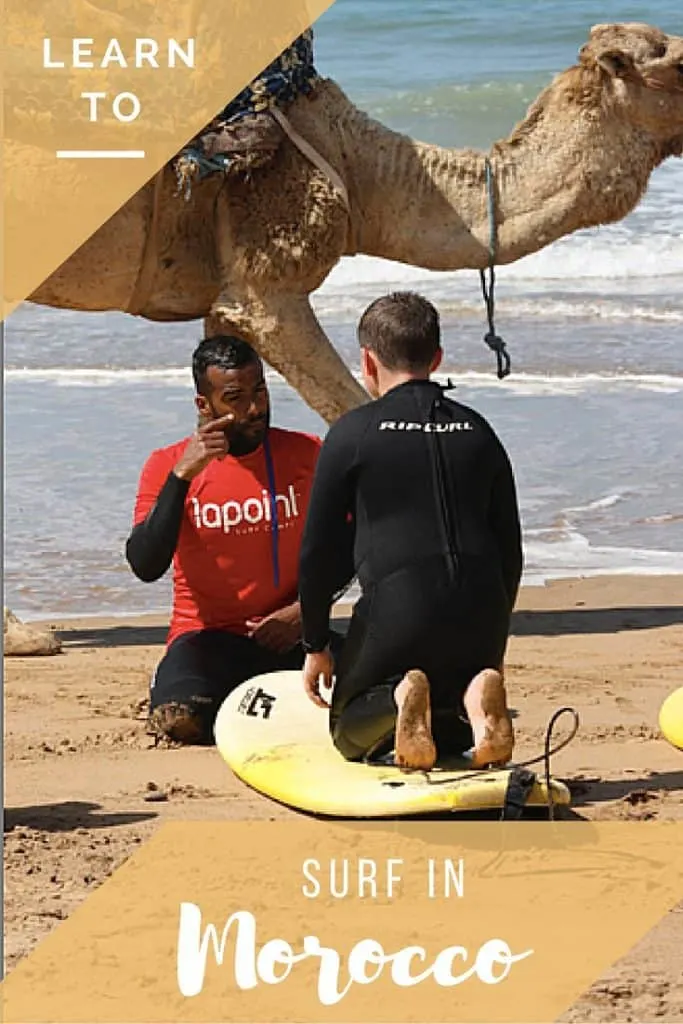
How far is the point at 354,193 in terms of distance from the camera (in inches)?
402

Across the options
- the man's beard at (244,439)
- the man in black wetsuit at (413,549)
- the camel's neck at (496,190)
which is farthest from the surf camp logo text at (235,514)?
the camel's neck at (496,190)

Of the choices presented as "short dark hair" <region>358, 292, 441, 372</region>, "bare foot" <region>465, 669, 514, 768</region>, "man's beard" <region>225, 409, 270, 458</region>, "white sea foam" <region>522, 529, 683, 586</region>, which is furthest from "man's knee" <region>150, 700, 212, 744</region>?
"white sea foam" <region>522, 529, 683, 586</region>

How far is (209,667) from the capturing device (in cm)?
683

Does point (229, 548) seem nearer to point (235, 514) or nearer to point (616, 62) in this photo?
point (235, 514)

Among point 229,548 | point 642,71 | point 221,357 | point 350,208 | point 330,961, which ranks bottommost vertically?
point 330,961

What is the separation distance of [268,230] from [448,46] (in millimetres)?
19782

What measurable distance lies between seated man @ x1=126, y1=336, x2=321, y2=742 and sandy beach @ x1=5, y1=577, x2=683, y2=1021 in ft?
0.75

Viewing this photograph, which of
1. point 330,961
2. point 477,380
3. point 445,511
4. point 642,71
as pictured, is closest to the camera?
point 330,961

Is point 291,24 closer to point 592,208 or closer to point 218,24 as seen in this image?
point 218,24

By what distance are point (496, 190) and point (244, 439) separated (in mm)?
3879

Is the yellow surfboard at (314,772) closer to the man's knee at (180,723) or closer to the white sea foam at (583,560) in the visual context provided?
the man's knee at (180,723)

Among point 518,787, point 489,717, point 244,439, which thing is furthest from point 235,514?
point 518,787

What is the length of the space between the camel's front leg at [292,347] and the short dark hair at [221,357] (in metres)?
2.99

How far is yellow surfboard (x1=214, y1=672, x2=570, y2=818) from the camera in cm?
558
